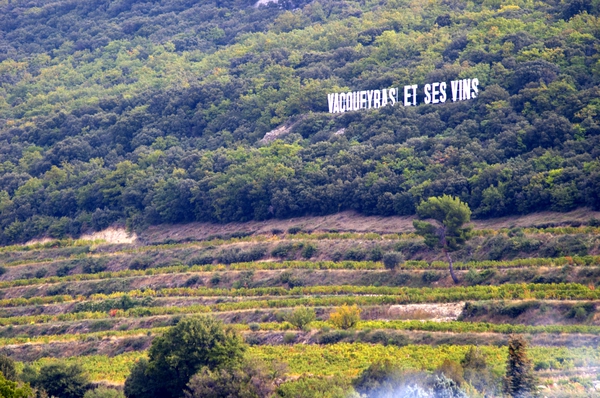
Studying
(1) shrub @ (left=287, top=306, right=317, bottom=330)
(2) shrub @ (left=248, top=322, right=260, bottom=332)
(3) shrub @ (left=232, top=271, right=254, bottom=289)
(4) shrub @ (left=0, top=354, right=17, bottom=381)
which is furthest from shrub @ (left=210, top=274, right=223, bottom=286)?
(4) shrub @ (left=0, top=354, right=17, bottom=381)

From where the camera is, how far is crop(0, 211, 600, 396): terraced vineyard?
135 ft

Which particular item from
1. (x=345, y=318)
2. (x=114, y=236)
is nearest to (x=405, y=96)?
(x=114, y=236)

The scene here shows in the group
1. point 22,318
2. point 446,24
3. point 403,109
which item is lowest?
point 22,318

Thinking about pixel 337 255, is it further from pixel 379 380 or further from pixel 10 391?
pixel 10 391

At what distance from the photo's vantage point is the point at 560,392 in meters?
31.4

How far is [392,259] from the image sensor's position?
182 feet

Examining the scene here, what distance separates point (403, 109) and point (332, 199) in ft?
43.0

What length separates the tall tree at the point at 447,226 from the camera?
53.5 meters

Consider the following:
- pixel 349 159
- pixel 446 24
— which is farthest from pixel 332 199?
pixel 446 24

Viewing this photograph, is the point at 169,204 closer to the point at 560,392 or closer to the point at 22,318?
A: the point at 22,318

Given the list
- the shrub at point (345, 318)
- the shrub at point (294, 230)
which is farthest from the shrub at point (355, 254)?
the shrub at point (345, 318)

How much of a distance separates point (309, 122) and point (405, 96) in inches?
367

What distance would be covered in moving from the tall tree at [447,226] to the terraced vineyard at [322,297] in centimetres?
149

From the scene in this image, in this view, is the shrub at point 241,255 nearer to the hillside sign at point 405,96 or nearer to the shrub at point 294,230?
the shrub at point 294,230
